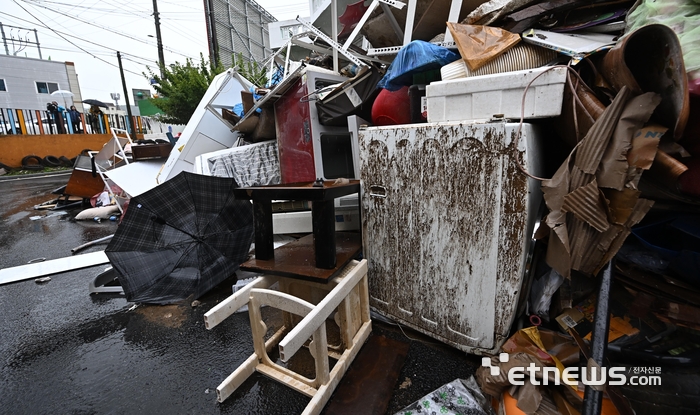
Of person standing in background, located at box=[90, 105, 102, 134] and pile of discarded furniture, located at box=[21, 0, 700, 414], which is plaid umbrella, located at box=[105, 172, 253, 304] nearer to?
pile of discarded furniture, located at box=[21, 0, 700, 414]

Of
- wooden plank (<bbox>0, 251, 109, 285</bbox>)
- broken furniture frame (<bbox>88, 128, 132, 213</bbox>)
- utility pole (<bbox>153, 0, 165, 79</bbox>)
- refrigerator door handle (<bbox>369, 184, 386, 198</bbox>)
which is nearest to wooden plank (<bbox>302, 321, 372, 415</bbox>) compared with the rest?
refrigerator door handle (<bbox>369, 184, 386, 198</bbox>)

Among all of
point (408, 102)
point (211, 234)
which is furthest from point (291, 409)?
point (408, 102)

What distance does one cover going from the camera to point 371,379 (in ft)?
5.46

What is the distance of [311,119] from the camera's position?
9.36 feet

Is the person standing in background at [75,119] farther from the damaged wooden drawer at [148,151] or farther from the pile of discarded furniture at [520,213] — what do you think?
the pile of discarded furniture at [520,213]

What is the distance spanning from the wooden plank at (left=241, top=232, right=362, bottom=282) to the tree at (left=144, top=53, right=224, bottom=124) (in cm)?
1218

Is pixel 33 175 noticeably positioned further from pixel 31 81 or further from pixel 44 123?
pixel 31 81

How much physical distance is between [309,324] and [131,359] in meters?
1.49

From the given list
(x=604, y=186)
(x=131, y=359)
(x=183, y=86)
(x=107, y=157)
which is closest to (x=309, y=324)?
(x=604, y=186)

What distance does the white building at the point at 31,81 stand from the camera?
1767 centimetres

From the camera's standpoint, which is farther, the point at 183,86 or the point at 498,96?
the point at 183,86

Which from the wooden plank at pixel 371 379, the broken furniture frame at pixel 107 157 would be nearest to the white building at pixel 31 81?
the broken furniture frame at pixel 107 157

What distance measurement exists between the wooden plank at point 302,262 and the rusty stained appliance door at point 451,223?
0.17 meters

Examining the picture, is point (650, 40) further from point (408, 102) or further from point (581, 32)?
point (408, 102)
